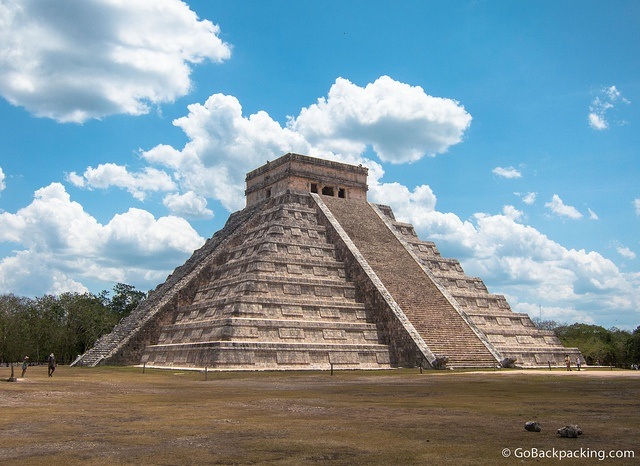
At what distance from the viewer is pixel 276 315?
28172 millimetres

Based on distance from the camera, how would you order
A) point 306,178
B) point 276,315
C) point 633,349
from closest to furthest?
point 276,315
point 306,178
point 633,349

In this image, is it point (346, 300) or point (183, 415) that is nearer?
point (183, 415)

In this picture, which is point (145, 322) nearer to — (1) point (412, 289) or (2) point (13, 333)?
(1) point (412, 289)

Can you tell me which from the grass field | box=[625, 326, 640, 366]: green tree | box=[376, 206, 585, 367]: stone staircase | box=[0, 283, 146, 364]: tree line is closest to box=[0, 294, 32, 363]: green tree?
box=[0, 283, 146, 364]: tree line

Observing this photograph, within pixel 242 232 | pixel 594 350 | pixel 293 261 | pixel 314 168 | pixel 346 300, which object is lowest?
pixel 594 350

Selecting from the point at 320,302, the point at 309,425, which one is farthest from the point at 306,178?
the point at 309,425

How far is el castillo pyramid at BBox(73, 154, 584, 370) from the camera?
2702 cm

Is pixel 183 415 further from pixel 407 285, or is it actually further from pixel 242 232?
pixel 242 232

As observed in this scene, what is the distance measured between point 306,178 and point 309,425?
3175 centimetres

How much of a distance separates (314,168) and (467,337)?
53.8 ft

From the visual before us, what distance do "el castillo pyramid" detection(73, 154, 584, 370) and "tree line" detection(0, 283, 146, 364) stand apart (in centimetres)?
1401

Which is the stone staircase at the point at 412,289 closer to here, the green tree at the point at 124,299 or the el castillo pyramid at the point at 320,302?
the el castillo pyramid at the point at 320,302

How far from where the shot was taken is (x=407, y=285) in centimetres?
3278

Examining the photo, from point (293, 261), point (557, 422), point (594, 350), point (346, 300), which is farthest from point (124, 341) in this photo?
point (594, 350)
